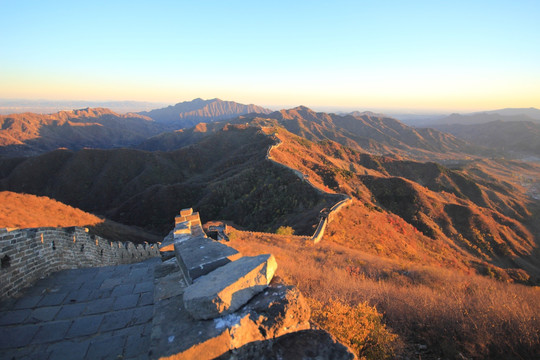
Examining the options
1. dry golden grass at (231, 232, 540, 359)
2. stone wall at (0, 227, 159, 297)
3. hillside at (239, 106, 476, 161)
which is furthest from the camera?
hillside at (239, 106, 476, 161)

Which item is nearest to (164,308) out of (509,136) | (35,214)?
(35,214)

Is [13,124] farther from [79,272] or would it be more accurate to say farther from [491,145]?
[491,145]

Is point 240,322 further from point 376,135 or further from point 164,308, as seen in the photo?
point 376,135

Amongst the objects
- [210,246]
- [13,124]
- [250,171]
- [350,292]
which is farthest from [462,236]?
[13,124]

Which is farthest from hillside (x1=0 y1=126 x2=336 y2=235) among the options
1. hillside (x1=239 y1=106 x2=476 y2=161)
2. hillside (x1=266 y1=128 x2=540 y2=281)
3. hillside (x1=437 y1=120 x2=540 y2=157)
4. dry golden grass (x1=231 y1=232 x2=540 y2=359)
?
hillside (x1=437 y1=120 x2=540 y2=157)

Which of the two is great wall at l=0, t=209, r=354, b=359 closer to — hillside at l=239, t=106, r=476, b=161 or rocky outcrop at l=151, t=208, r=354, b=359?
rocky outcrop at l=151, t=208, r=354, b=359

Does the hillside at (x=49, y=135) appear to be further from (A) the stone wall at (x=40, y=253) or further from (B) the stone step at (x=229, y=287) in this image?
(B) the stone step at (x=229, y=287)
